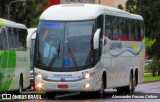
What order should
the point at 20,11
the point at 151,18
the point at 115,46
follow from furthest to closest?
1. the point at 151,18
2. the point at 20,11
3. the point at 115,46

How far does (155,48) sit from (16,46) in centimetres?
4740

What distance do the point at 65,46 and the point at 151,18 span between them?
49.7 meters

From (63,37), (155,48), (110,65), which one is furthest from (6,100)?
(155,48)

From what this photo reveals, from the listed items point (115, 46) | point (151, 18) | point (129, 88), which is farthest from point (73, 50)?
A: point (151, 18)

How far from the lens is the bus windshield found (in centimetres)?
2511

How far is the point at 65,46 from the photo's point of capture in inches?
993

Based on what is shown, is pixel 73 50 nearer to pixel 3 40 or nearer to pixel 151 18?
pixel 3 40

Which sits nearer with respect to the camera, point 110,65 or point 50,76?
point 50,76

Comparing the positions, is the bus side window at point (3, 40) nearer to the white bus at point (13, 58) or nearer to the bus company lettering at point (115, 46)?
the white bus at point (13, 58)

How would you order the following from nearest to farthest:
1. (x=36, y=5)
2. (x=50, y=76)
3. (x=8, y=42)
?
(x=50, y=76)
(x=8, y=42)
(x=36, y=5)

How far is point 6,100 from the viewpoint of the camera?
25500 millimetres

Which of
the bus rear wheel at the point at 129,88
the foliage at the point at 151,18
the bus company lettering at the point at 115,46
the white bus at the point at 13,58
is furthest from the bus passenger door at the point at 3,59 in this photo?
the foliage at the point at 151,18

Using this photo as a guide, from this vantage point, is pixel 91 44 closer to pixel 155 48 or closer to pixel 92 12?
pixel 92 12

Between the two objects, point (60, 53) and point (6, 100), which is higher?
point (60, 53)
